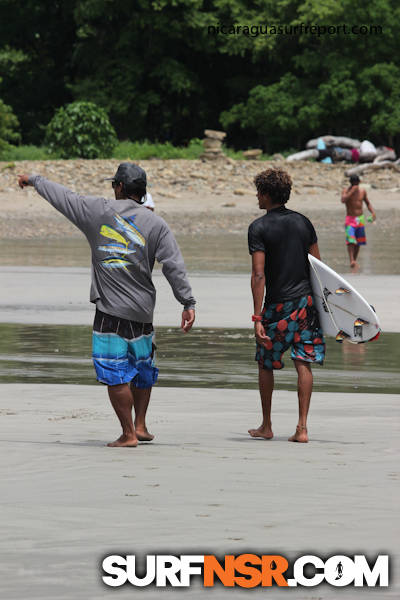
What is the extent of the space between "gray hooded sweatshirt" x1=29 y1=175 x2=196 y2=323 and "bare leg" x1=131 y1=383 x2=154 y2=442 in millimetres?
507

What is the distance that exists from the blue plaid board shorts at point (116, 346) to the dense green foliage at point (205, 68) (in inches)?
1804

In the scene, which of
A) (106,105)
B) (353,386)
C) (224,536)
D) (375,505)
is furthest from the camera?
(106,105)

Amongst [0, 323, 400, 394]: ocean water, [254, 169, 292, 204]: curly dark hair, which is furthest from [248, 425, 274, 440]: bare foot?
[0, 323, 400, 394]: ocean water

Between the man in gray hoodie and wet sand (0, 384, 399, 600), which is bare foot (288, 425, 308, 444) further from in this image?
the man in gray hoodie

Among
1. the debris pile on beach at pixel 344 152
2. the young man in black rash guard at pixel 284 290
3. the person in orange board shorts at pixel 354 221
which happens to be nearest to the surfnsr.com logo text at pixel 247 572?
the young man in black rash guard at pixel 284 290

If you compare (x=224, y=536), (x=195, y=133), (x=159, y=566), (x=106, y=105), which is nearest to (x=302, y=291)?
(x=224, y=536)

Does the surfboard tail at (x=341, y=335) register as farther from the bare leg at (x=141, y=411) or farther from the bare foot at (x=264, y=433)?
the bare leg at (x=141, y=411)

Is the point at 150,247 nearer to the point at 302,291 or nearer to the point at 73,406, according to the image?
the point at 302,291

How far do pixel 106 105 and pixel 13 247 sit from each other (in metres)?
29.8

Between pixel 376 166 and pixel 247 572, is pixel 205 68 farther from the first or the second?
pixel 247 572

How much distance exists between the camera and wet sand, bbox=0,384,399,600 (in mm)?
4992

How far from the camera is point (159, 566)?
467 centimetres

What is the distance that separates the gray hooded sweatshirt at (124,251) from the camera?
7.35 meters

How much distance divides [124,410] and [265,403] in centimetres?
96
